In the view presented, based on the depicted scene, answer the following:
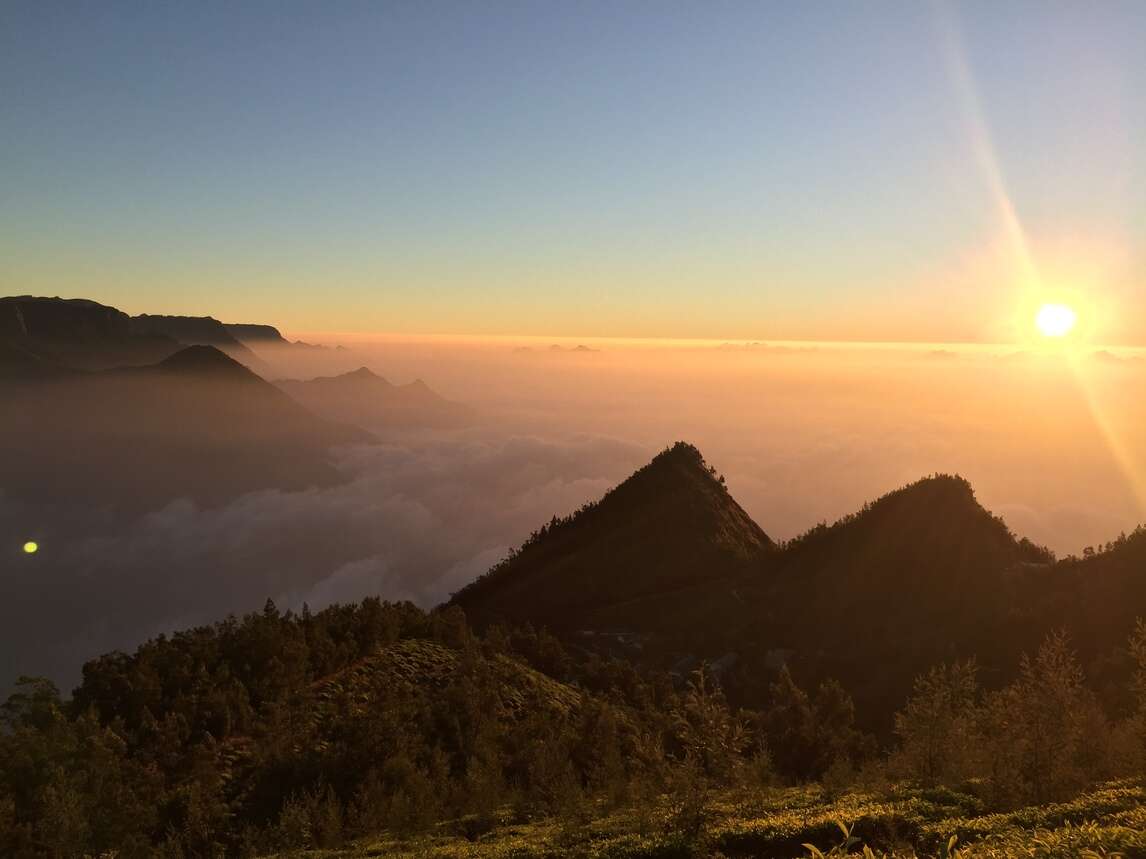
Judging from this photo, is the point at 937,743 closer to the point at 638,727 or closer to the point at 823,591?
the point at 638,727

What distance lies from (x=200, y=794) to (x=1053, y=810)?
2637 cm

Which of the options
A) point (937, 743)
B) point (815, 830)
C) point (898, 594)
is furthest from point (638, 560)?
point (815, 830)

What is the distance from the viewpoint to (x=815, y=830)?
55.7 ft

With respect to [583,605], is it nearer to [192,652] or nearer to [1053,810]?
[192,652]

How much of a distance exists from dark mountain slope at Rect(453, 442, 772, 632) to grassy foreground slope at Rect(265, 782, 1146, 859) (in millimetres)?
47901

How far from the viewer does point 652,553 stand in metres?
83.9

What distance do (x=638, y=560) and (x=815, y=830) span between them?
66.5 m

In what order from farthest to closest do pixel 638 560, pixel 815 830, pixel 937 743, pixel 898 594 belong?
1. pixel 638 560
2. pixel 898 594
3. pixel 937 743
4. pixel 815 830

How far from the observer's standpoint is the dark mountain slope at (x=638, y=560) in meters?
72.9

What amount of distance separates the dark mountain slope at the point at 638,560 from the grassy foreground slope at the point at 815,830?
157ft

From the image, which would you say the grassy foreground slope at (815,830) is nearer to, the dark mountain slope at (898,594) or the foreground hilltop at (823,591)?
the foreground hilltop at (823,591)

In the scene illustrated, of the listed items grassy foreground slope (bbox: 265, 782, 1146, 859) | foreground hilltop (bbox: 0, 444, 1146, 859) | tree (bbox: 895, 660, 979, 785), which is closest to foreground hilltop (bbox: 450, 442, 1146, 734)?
foreground hilltop (bbox: 0, 444, 1146, 859)

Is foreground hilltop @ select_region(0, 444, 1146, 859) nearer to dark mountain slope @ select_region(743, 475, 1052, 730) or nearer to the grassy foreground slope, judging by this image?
the grassy foreground slope

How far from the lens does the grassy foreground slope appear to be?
12.3m
